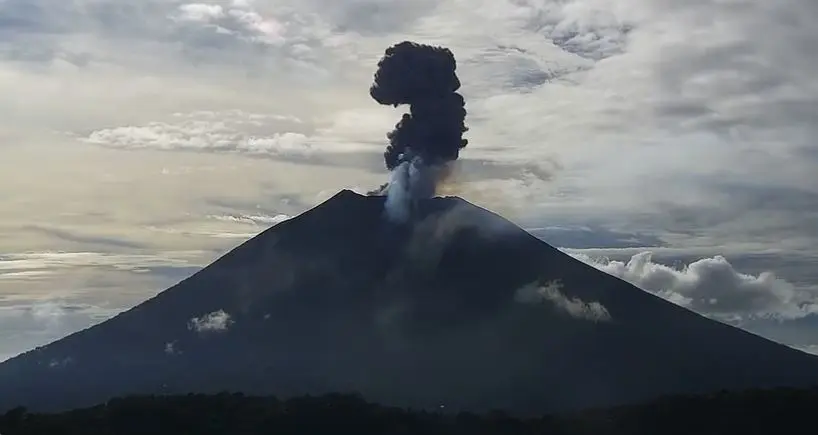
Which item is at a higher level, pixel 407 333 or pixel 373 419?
pixel 407 333

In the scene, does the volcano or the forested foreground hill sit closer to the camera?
the forested foreground hill

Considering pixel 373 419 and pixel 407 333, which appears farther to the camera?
pixel 407 333

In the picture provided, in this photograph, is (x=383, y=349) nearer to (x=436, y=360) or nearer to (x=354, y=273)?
(x=436, y=360)

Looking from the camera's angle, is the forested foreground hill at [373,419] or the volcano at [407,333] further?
the volcano at [407,333]

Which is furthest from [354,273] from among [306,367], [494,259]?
[306,367]
